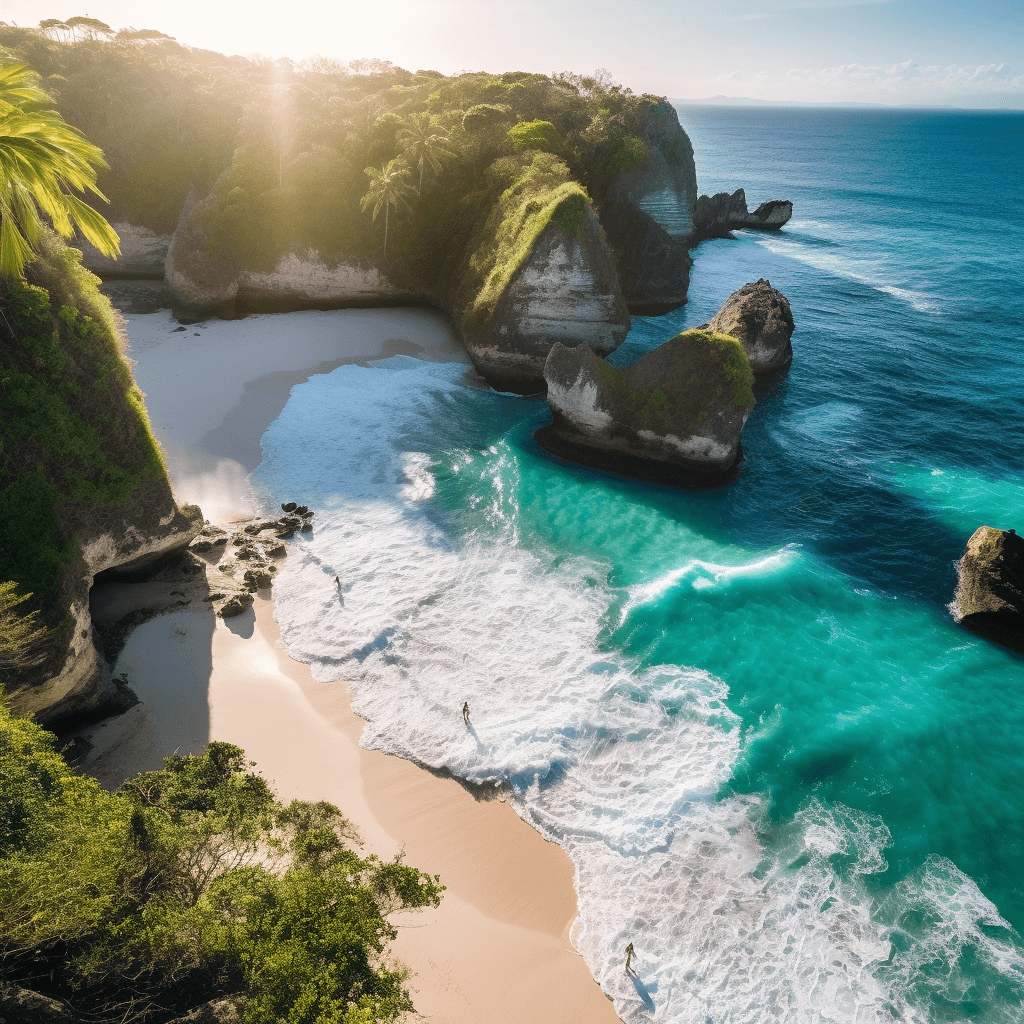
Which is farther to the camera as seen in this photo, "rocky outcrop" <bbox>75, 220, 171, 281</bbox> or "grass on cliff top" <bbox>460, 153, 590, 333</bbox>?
"rocky outcrop" <bbox>75, 220, 171, 281</bbox>

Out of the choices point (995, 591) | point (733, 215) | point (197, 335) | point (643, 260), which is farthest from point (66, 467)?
point (733, 215)

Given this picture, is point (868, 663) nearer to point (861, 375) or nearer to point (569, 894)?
point (569, 894)

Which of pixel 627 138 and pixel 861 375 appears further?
pixel 627 138

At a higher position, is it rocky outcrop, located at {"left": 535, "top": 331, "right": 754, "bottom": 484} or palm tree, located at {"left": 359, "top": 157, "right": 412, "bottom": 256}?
palm tree, located at {"left": 359, "top": 157, "right": 412, "bottom": 256}

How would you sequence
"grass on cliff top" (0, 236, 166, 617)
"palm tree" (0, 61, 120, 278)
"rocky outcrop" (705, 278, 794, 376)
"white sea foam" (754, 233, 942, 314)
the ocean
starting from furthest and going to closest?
"white sea foam" (754, 233, 942, 314), "rocky outcrop" (705, 278, 794, 376), "grass on cliff top" (0, 236, 166, 617), the ocean, "palm tree" (0, 61, 120, 278)

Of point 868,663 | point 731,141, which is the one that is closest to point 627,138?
point 868,663

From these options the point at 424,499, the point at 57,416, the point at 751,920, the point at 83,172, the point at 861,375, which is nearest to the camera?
the point at 83,172

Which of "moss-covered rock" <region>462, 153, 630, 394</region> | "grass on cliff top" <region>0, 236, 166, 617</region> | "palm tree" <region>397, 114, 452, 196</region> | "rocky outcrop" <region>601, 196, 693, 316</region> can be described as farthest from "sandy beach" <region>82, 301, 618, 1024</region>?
"rocky outcrop" <region>601, 196, 693, 316</region>

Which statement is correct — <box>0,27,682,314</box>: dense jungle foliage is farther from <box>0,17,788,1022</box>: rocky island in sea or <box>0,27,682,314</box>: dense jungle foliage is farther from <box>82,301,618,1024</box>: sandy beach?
<box>82,301,618,1024</box>: sandy beach
